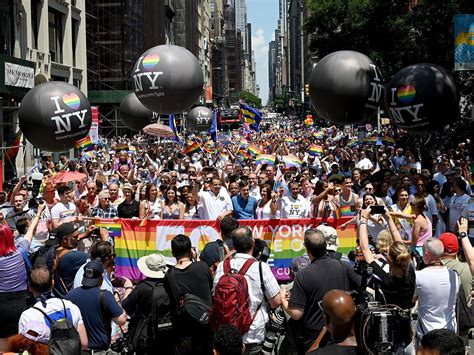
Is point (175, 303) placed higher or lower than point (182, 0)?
lower

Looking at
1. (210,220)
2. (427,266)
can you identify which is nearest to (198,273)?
(427,266)

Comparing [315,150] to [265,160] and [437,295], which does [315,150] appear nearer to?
[265,160]

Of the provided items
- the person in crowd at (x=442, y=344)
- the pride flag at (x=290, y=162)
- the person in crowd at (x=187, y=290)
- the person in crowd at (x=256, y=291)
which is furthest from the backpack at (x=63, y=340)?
the pride flag at (x=290, y=162)

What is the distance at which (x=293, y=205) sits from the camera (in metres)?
10.7

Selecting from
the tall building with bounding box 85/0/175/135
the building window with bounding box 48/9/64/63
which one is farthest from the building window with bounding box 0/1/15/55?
the tall building with bounding box 85/0/175/135

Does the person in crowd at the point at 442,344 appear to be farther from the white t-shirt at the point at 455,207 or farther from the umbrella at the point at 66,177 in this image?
the umbrella at the point at 66,177

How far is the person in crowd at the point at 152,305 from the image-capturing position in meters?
5.54

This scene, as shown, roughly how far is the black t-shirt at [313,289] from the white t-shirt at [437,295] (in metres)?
0.63

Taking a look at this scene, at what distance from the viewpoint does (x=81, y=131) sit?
12.8m

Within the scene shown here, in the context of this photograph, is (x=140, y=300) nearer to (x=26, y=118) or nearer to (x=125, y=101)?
(x=26, y=118)

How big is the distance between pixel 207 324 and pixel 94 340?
3.20 ft

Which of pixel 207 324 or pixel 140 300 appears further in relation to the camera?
pixel 140 300

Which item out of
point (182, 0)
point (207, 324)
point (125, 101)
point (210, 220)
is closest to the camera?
point (207, 324)

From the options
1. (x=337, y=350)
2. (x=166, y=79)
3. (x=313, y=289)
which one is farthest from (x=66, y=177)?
(x=337, y=350)
